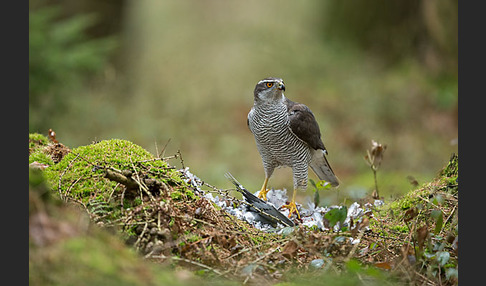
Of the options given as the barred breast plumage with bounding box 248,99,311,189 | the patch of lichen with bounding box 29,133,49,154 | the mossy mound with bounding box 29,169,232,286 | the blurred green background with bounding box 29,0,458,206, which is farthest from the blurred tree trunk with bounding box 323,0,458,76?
the mossy mound with bounding box 29,169,232,286

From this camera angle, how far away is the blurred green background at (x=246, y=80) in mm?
9898

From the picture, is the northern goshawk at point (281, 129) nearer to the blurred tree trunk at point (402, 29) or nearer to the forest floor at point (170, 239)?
the forest floor at point (170, 239)

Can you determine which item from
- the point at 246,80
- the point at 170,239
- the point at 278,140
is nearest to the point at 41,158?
the point at 170,239

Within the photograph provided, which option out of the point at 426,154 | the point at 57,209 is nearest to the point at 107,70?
the point at 426,154

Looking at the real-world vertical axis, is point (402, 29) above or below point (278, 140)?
above

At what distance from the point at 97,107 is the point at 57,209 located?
31.0 ft

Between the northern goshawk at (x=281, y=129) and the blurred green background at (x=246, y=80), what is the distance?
324cm

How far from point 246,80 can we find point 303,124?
31.5ft

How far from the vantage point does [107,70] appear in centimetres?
1080

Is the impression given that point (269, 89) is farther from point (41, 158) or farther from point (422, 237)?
point (422, 237)

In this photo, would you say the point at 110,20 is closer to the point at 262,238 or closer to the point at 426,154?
the point at 426,154

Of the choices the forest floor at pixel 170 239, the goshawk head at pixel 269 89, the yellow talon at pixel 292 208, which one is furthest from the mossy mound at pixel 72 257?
the goshawk head at pixel 269 89

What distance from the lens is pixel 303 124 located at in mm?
5199

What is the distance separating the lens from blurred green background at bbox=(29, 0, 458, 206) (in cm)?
990
